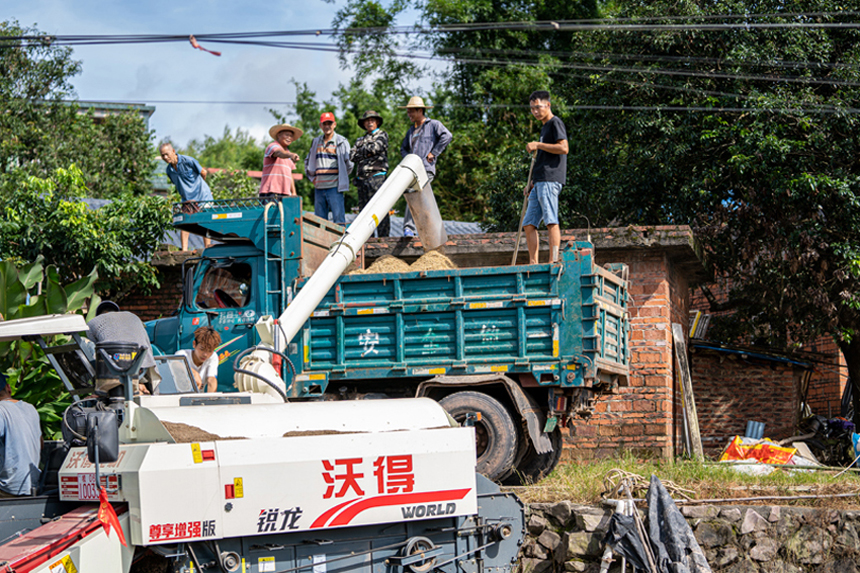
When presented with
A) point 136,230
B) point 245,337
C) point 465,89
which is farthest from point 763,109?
point 465,89

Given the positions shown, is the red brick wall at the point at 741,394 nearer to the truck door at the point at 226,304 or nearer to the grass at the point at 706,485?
the grass at the point at 706,485

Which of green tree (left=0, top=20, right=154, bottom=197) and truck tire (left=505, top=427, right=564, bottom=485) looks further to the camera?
green tree (left=0, top=20, right=154, bottom=197)

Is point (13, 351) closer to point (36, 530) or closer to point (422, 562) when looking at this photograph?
point (36, 530)

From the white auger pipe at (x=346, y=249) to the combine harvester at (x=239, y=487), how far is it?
2.47 meters

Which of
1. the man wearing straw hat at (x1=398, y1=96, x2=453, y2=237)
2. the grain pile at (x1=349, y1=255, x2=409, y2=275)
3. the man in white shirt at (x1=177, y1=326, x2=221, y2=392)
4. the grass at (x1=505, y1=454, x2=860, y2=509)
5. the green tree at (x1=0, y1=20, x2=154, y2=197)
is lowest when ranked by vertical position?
the grass at (x1=505, y1=454, x2=860, y2=509)

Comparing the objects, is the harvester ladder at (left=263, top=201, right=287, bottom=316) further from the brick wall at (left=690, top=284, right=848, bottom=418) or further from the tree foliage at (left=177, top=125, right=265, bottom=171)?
the tree foliage at (left=177, top=125, right=265, bottom=171)

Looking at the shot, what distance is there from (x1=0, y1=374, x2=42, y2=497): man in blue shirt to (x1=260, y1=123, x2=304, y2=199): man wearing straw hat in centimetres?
625

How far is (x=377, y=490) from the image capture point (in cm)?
560

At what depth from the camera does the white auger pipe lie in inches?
338

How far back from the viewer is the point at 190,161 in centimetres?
1254

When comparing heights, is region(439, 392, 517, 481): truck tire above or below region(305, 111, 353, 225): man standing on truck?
below

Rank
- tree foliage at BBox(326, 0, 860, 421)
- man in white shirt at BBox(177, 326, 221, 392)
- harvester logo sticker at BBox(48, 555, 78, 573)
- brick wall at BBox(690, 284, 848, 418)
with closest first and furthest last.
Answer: harvester logo sticker at BBox(48, 555, 78, 573) → man in white shirt at BBox(177, 326, 221, 392) → tree foliage at BBox(326, 0, 860, 421) → brick wall at BBox(690, 284, 848, 418)

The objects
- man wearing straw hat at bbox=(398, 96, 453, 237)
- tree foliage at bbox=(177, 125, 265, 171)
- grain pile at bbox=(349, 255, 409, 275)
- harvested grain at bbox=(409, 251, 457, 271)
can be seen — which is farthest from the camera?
tree foliage at bbox=(177, 125, 265, 171)

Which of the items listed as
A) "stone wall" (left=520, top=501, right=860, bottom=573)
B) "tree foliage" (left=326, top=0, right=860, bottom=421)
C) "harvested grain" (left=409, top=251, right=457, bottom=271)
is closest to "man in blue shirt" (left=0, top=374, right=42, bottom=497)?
"harvested grain" (left=409, top=251, right=457, bottom=271)
